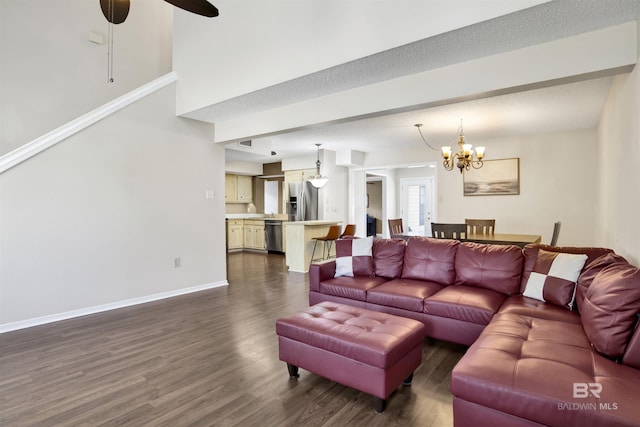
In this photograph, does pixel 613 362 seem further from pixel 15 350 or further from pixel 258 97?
pixel 15 350

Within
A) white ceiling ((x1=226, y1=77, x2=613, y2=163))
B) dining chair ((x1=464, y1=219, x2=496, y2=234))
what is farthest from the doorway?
dining chair ((x1=464, y1=219, x2=496, y2=234))

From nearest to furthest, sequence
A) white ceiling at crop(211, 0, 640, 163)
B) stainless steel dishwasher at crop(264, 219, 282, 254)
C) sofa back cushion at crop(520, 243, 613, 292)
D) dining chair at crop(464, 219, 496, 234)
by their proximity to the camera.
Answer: white ceiling at crop(211, 0, 640, 163)
sofa back cushion at crop(520, 243, 613, 292)
dining chair at crop(464, 219, 496, 234)
stainless steel dishwasher at crop(264, 219, 282, 254)

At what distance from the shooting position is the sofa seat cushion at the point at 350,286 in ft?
10.2

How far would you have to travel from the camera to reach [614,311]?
65.1 inches

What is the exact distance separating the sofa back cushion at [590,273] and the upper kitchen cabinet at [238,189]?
790 centimetres

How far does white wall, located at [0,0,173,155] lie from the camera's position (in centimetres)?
441

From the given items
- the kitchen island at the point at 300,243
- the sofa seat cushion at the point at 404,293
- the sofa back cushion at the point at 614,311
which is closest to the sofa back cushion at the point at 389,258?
the sofa seat cushion at the point at 404,293

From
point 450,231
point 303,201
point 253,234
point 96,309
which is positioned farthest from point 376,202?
point 96,309

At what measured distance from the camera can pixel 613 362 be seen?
60.7 inches

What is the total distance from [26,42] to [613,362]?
22.2ft

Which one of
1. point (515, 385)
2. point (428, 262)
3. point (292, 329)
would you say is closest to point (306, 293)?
point (428, 262)

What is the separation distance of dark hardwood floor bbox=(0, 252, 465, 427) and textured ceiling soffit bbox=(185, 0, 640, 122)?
2.40 meters

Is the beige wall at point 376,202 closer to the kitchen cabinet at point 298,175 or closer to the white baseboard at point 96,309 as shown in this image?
the kitchen cabinet at point 298,175

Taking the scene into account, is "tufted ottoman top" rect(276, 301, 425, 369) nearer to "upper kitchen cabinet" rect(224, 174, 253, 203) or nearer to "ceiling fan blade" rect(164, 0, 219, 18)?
"ceiling fan blade" rect(164, 0, 219, 18)
